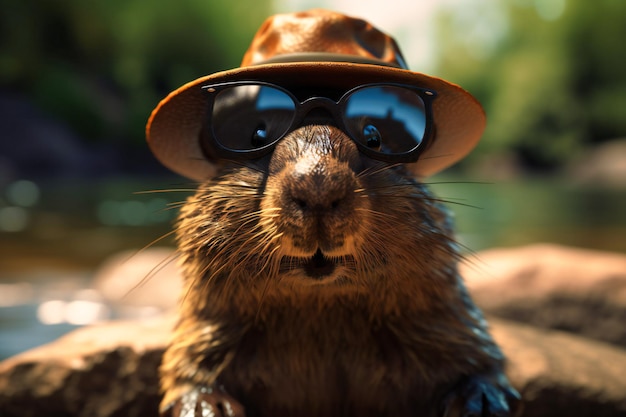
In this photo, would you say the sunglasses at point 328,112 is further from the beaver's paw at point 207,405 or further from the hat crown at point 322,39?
the beaver's paw at point 207,405

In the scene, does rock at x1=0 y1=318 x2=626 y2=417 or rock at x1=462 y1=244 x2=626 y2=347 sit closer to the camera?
rock at x1=0 y1=318 x2=626 y2=417

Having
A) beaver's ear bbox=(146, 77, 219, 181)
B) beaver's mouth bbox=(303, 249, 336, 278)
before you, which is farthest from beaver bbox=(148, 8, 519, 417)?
beaver's ear bbox=(146, 77, 219, 181)

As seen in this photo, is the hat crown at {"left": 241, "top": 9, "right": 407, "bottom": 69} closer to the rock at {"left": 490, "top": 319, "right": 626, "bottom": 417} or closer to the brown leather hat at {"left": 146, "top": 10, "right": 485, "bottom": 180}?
the brown leather hat at {"left": 146, "top": 10, "right": 485, "bottom": 180}

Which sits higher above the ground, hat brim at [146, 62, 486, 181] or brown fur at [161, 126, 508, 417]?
hat brim at [146, 62, 486, 181]

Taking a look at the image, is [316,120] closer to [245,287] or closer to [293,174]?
[293,174]

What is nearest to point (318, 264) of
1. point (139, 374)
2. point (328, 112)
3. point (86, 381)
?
point (328, 112)

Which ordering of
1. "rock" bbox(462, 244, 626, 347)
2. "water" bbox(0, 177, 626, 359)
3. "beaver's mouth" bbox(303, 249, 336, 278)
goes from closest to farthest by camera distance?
"beaver's mouth" bbox(303, 249, 336, 278), "rock" bbox(462, 244, 626, 347), "water" bbox(0, 177, 626, 359)
